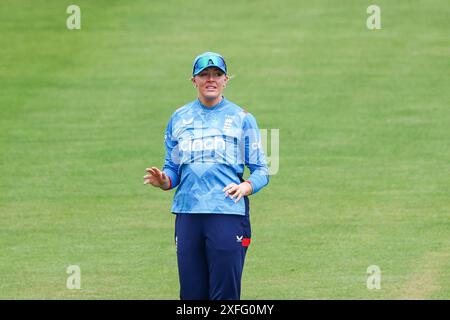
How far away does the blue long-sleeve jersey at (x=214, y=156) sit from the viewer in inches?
375

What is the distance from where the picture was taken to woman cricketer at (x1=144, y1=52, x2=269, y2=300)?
9.48 metres

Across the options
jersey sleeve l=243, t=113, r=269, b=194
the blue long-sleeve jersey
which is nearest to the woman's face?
the blue long-sleeve jersey

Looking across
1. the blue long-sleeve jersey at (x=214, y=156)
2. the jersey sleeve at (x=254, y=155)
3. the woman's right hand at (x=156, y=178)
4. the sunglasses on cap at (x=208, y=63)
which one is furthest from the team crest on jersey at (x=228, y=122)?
the woman's right hand at (x=156, y=178)

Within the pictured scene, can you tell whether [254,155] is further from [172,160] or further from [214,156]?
[172,160]

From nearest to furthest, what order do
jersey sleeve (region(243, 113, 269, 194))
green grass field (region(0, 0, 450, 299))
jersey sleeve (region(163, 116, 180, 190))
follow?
jersey sleeve (region(243, 113, 269, 194))
jersey sleeve (region(163, 116, 180, 190))
green grass field (region(0, 0, 450, 299))

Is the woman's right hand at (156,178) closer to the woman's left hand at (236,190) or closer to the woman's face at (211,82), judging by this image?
the woman's left hand at (236,190)

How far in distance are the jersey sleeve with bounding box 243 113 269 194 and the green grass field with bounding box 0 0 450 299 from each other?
3115 millimetres

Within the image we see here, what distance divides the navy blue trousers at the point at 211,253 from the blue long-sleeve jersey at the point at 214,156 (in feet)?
0.31

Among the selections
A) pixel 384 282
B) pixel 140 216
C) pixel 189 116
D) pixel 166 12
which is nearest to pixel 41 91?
pixel 166 12

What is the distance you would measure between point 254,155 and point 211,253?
0.85m

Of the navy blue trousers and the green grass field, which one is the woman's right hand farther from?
the green grass field

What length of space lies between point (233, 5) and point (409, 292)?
42.6ft

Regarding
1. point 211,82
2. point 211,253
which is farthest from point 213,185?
point 211,82

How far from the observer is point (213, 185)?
9523 millimetres
